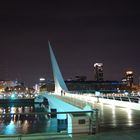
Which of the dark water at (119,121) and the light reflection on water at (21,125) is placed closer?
the dark water at (119,121)

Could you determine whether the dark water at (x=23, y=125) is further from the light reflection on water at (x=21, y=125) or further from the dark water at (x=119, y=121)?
the dark water at (x=119, y=121)

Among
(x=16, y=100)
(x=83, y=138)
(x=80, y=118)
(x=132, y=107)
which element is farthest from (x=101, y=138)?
(x=16, y=100)

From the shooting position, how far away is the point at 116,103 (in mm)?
37375

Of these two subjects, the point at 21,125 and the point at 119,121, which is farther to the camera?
the point at 21,125

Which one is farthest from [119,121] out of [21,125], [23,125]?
[23,125]

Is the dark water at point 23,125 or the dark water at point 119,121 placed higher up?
the dark water at point 119,121

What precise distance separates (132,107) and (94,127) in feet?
62.6

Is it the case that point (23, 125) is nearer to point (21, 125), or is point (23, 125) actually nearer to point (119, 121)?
point (21, 125)

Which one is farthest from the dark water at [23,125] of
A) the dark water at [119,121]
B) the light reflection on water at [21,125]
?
the dark water at [119,121]

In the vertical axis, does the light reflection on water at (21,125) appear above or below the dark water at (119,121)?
below

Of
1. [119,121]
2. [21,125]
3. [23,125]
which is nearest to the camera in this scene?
[119,121]

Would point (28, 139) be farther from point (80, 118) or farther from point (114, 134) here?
point (114, 134)

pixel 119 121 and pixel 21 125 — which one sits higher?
pixel 119 121

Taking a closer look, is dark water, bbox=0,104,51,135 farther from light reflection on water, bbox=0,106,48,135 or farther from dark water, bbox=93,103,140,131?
dark water, bbox=93,103,140,131
